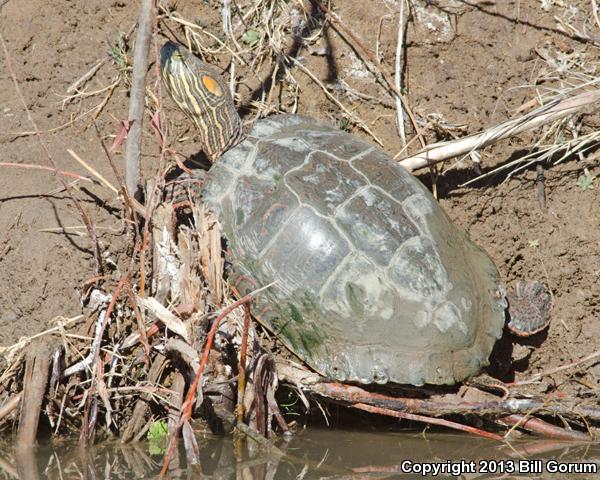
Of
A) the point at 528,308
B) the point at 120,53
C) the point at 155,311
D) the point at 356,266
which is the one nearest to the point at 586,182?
the point at 528,308

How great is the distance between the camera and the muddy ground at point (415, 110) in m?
4.49

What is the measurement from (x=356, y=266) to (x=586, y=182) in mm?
1730

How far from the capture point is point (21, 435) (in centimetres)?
379

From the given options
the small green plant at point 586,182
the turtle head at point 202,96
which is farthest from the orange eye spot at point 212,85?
the small green plant at point 586,182

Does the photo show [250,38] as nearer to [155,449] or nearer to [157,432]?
[157,432]

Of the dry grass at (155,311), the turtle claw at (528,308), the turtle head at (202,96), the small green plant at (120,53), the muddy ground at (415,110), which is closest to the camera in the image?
the dry grass at (155,311)

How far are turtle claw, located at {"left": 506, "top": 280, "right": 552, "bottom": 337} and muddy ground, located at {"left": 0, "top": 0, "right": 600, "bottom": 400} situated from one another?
0.65 ft

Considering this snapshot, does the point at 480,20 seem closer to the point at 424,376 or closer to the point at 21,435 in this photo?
the point at 424,376

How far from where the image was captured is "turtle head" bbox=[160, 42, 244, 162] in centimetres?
463

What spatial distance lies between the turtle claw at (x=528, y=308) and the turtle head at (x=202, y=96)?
1.90 meters

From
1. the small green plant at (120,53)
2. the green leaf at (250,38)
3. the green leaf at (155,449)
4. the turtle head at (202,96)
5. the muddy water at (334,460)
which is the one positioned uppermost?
the green leaf at (250,38)

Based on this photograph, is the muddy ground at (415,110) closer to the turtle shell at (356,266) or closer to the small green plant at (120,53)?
the small green plant at (120,53)

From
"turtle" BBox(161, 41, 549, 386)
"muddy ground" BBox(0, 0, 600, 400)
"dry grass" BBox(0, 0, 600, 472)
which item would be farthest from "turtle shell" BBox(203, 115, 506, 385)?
"muddy ground" BBox(0, 0, 600, 400)

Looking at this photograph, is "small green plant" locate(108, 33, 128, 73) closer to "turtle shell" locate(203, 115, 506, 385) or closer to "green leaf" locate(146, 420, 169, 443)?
"turtle shell" locate(203, 115, 506, 385)
